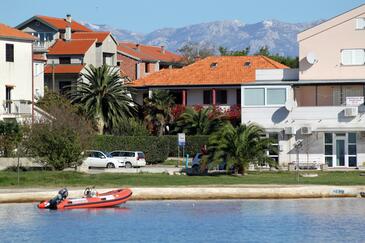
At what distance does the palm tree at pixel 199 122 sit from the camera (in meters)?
86.1

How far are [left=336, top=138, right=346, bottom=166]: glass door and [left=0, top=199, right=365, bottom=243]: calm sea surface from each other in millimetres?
17584

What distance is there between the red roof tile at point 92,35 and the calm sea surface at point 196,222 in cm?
5781

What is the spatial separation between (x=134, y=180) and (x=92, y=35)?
56.5 meters

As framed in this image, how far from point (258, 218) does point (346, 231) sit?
583 centimetres

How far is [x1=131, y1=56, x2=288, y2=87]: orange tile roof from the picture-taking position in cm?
9406

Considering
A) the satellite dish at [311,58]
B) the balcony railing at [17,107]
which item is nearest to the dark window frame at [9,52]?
the balcony railing at [17,107]

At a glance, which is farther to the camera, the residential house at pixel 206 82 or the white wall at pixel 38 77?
the white wall at pixel 38 77

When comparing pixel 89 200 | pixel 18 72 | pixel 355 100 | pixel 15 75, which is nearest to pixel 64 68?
pixel 18 72

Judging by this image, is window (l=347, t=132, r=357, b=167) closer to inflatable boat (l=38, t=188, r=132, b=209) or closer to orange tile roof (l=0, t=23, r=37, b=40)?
inflatable boat (l=38, t=188, r=132, b=209)

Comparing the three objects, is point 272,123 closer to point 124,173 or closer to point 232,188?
point 124,173

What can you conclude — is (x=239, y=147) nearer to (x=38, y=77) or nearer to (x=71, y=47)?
(x=38, y=77)

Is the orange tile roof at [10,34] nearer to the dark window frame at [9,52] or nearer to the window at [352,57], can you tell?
the dark window frame at [9,52]

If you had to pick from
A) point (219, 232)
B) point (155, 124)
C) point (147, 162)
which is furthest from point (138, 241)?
point (155, 124)

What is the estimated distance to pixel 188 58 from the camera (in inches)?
5773
